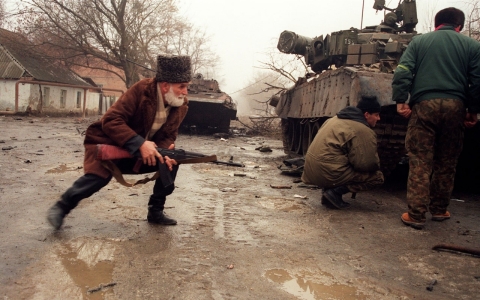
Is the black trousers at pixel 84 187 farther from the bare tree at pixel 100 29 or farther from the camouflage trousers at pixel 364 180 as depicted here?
the bare tree at pixel 100 29

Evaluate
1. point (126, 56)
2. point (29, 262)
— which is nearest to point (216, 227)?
point (29, 262)

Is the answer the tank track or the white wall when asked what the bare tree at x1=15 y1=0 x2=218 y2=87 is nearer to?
the white wall

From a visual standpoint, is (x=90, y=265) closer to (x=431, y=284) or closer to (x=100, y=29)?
(x=431, y=284)

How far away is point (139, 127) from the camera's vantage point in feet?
12.6

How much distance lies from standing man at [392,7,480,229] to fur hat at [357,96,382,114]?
0.80 m

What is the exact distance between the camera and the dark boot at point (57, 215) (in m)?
3.72

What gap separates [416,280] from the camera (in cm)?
314

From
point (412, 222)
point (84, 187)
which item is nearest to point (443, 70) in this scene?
point (412, 222)

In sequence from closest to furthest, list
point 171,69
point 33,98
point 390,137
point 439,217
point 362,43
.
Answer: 1. point 171,69
2. point 439,217
3. point 390,137
4. point 362,43
5. point 33,98

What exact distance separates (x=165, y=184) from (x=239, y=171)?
457 cm

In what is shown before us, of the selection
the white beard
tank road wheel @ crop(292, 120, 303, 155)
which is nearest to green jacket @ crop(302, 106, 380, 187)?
the white beard

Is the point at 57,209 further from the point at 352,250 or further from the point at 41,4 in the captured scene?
the point at 41,4

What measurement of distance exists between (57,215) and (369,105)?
3509mm

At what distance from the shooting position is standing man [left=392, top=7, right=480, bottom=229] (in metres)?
4.54
